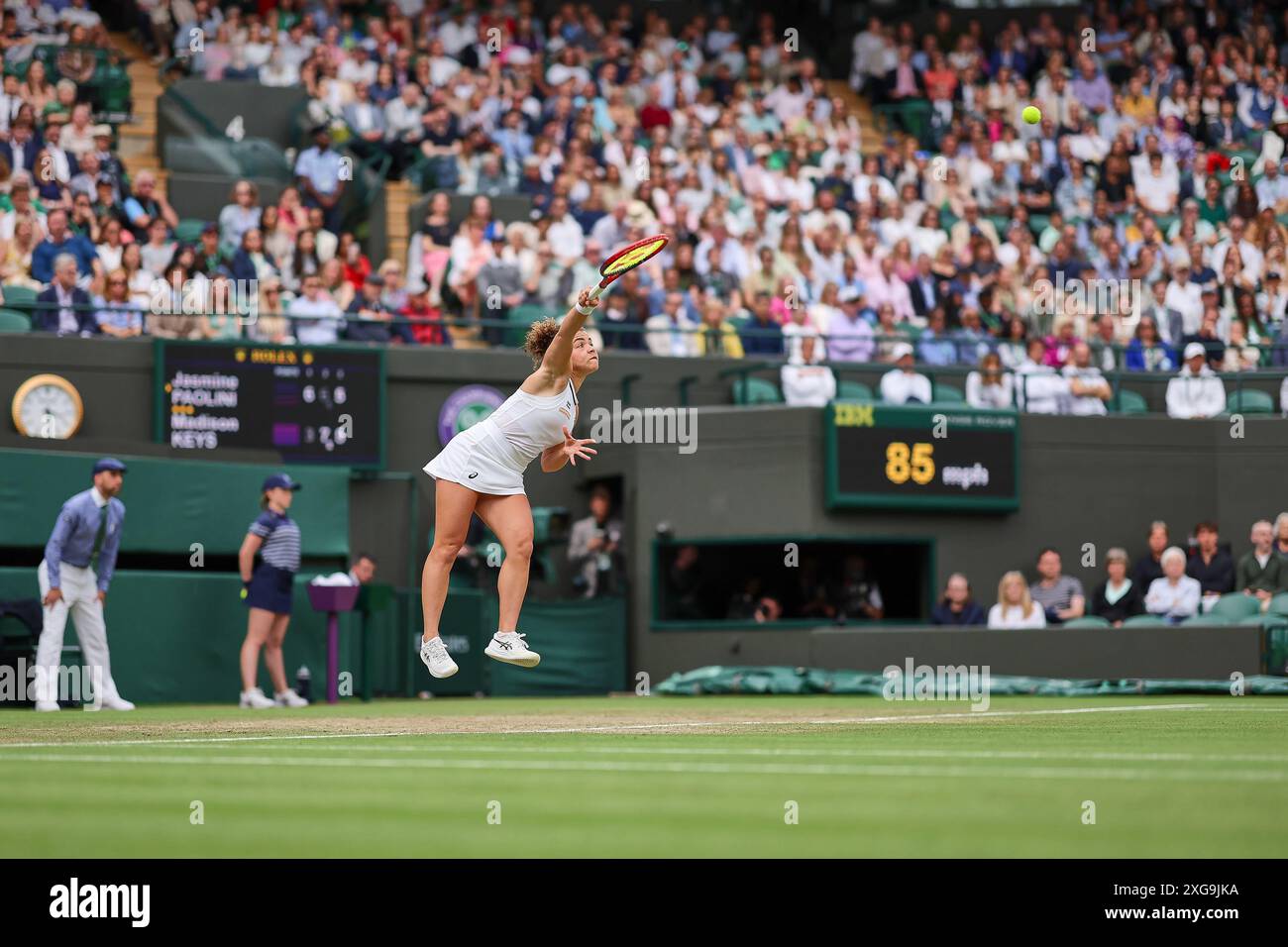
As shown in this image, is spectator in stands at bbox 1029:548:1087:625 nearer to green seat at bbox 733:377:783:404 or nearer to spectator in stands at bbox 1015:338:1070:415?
spectator in stands at bbox 1015:338:1070:415

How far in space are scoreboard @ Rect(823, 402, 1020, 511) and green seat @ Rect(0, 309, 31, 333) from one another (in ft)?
28.8

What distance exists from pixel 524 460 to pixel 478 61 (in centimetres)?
1615

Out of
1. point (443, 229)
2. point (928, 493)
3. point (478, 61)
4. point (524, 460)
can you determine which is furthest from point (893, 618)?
point (524, 460)

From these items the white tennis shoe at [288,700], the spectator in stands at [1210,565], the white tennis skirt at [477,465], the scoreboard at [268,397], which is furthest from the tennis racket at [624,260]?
the spectator in stands at [1210,565]

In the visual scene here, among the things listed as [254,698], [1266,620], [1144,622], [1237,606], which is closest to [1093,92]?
[1237,606]

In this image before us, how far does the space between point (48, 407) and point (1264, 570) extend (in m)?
13.0

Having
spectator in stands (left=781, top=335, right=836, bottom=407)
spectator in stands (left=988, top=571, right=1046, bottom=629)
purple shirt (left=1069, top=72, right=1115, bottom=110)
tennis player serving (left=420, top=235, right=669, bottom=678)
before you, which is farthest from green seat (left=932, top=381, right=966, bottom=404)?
tennis player serving (left=420, top=235, right=669, bottom=678)

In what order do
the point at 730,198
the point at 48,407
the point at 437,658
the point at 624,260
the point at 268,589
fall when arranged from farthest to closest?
the point at 730,198 < the point at 48,407 < the point at 268,589 < the point at 437,658 < the point at 624,260

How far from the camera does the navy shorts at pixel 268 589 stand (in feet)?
57.0

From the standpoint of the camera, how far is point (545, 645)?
21281 millimetres

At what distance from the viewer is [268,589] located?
1738cm

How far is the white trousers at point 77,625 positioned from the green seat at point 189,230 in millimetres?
6391

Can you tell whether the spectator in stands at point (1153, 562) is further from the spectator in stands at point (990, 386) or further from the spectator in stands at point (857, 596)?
the spectator in stands at point (857, 596)

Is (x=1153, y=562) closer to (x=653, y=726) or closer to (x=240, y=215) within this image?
(x=240, y=215)
